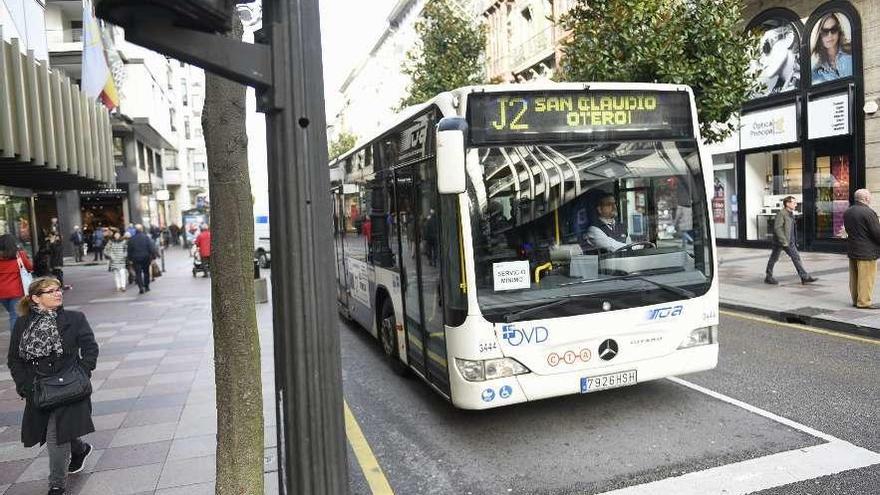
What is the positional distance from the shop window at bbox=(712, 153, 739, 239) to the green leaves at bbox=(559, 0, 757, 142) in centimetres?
803

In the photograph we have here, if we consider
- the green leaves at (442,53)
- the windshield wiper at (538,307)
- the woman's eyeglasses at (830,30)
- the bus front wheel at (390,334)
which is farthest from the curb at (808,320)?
the green leaves at (442,53)

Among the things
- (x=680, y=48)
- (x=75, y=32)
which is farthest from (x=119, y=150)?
(x=680, y=48)

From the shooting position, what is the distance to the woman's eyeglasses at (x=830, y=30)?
1553 cm

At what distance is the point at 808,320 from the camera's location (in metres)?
8.75

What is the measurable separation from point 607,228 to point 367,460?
262 centimetres

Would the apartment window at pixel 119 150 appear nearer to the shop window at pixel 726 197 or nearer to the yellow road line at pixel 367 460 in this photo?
the shop window at pixel 726 197

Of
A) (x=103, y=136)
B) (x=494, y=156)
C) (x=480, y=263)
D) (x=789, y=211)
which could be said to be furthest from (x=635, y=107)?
(x=103, y=136)

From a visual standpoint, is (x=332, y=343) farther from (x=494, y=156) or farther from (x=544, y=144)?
(x=544, y=144)

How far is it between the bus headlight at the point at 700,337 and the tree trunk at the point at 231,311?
3.47m

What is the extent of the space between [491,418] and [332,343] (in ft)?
11.2

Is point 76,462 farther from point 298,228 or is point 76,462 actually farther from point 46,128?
point 46,128

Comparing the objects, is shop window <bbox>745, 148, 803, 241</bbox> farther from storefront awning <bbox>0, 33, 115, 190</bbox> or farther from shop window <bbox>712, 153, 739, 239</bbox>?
storefront awning <bbox>0, 33, 115, 190</bbox>

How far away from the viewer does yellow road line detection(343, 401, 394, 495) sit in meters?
4.14

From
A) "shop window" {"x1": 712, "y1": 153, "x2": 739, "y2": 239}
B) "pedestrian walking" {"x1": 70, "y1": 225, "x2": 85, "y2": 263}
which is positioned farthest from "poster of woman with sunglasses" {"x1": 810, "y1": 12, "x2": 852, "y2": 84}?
"pedestrian walking" {"x1": 70, "y1": 225, "x2": 85, "y2": 263}
